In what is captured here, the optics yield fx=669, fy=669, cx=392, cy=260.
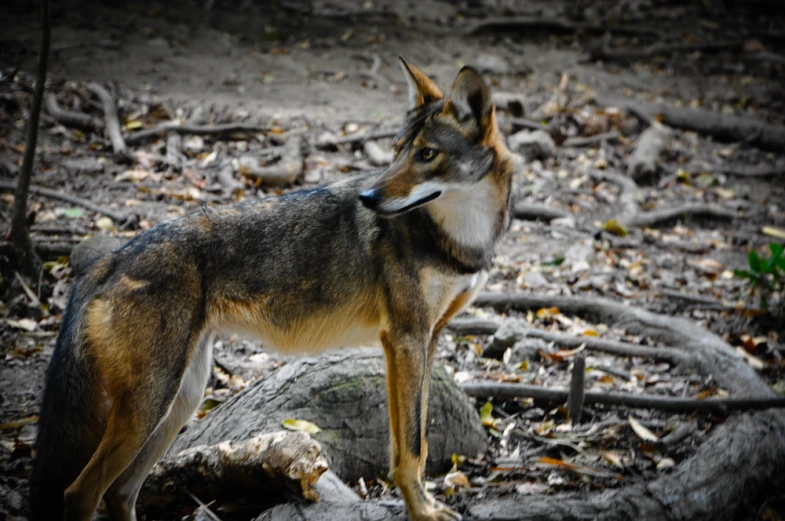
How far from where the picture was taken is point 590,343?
5875mm

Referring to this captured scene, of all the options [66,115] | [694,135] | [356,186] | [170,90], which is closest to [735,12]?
[694,135]

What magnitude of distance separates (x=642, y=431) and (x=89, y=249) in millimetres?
4933

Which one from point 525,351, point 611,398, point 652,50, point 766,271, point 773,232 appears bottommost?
point 525,351

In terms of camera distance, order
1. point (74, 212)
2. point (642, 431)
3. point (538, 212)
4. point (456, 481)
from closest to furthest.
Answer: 1. point (456, 481)
2. point (642, 431)
3. point (74, 212)
4. point (538, 212)

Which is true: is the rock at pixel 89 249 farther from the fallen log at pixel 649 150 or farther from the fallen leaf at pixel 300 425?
the fallen log at pixel 649 150

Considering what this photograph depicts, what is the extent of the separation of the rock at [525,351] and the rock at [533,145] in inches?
208

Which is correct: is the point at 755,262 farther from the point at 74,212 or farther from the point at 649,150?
the point at 74,212

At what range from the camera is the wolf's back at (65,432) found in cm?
340

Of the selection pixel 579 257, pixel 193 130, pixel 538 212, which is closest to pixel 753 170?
pixel 538 212

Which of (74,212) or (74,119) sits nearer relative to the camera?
(74,212)

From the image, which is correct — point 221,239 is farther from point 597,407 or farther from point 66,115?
point 66,115

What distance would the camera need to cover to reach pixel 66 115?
9758mm

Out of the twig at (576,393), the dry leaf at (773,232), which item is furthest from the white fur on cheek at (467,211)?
the dry leaf at (773,232)

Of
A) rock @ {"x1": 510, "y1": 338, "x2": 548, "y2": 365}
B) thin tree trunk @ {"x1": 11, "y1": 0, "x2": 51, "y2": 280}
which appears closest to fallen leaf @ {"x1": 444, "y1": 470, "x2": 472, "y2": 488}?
rock @ {"x1": 510, "y1": 338, "x2": 548, "y2": 365}
